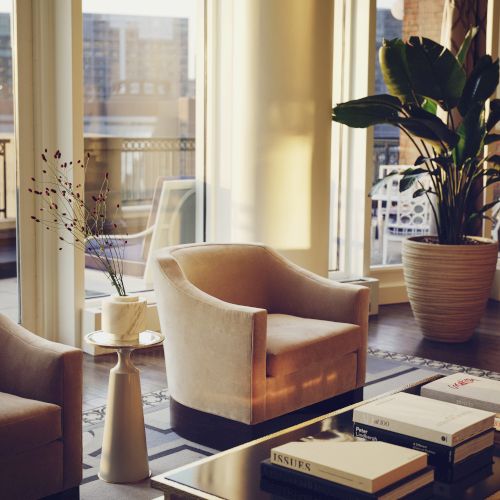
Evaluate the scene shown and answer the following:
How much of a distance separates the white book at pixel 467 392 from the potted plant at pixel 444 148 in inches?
102

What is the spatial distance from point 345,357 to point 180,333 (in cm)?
78

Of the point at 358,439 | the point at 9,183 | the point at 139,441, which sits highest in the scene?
the point at 9,183

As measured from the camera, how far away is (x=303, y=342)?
3.76 meters

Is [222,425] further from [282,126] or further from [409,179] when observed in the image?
[409,179]

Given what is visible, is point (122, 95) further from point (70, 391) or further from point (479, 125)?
point (70, 391)

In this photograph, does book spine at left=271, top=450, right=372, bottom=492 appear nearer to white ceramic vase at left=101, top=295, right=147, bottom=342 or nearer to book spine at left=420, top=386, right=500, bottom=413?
book spine at left=420, top=386, right=500, bottom=413

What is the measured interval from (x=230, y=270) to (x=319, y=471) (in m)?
2.03

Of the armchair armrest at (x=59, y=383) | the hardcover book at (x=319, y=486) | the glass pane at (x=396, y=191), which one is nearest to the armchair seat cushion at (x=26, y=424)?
the armchair armrest at (x=59, y=383)

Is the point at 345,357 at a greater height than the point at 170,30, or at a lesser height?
lesser

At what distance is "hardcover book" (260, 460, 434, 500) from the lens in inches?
88.0

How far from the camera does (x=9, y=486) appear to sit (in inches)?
108

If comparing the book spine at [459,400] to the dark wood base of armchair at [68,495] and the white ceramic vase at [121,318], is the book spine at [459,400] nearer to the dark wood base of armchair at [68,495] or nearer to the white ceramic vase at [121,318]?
the white ceramic vase at [121,318]

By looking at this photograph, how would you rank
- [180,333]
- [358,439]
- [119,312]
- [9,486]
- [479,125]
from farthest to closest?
[479,125] < [180,333] < [119,312] < [9,486] < [358,439]

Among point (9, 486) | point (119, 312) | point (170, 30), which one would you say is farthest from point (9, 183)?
point (9, 486)
